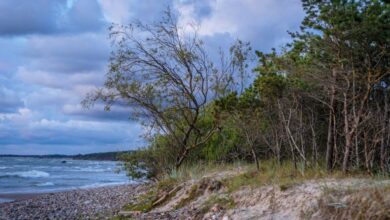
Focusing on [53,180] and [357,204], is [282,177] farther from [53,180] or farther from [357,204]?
[53,180]

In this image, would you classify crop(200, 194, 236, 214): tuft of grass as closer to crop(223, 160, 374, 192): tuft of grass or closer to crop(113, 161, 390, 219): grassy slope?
crop(113, 161, 390, 219): grassy slope

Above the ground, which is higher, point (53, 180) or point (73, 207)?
point (53, 180)

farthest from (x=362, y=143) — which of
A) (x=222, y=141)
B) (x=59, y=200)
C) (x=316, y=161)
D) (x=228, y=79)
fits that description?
(x=59, y=200)

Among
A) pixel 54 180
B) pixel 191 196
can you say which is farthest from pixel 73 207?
pixel 54 180

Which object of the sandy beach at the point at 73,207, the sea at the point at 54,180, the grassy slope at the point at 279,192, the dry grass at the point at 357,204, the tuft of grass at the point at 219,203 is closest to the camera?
the dry grass at the point at 357,204

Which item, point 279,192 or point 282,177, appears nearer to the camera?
point 279,192

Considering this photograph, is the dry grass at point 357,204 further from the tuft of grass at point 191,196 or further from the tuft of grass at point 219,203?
the tuft of grass at point 191,196

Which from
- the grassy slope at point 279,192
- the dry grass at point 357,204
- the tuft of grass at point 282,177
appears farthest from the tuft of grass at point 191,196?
the dry grass at point 357,204

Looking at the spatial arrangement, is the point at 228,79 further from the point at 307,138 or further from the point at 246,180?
the point at 246,180

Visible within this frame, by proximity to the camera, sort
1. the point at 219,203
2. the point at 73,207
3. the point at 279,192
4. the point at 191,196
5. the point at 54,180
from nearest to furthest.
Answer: the point at 279,192 → the point at 219,203 → the point at 191,196 → the point at 73,207 → the point at 54,180

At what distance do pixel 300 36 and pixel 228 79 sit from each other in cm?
721

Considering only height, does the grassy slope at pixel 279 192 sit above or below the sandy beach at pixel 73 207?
above

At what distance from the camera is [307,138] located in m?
17.1

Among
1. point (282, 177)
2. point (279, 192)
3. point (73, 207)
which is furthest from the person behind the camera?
point (73, 207)
